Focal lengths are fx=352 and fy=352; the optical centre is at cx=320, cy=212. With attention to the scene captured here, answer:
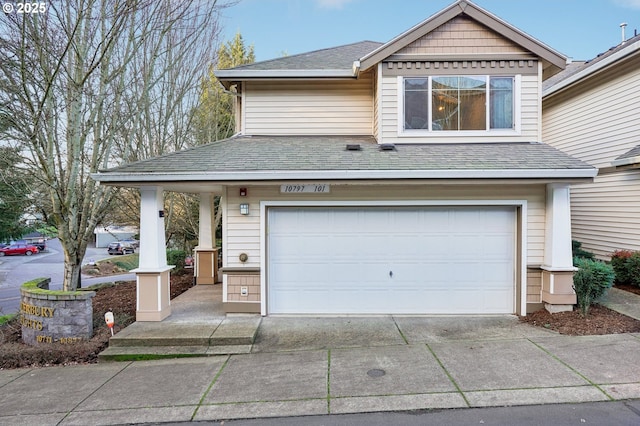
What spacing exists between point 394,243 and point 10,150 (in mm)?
8482

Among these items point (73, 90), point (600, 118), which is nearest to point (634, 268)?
point (600, 118)

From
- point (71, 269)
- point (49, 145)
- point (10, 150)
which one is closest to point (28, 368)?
point (71, 269)

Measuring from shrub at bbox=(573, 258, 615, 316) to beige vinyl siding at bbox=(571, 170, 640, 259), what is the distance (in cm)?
329

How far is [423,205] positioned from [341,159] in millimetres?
1851

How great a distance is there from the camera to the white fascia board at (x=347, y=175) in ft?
20.3

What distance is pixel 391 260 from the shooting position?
7.03 meters

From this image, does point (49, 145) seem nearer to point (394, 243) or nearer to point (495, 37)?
point (394, 243)

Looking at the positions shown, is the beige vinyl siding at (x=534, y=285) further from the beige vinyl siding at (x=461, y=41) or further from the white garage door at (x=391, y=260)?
the beige vinyl siding at (x=461, y=41)

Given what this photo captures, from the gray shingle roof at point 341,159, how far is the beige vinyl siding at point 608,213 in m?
3.58

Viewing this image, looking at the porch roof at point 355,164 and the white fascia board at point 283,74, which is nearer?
the porch roof at point 355,164

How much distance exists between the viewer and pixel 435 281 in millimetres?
7000

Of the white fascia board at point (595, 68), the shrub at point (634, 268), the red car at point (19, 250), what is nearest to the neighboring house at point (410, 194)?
the white fascia board at point (595, 68)

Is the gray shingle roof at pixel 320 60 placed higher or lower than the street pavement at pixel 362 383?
higher

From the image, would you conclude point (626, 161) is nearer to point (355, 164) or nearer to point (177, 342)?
point (355, 164)
